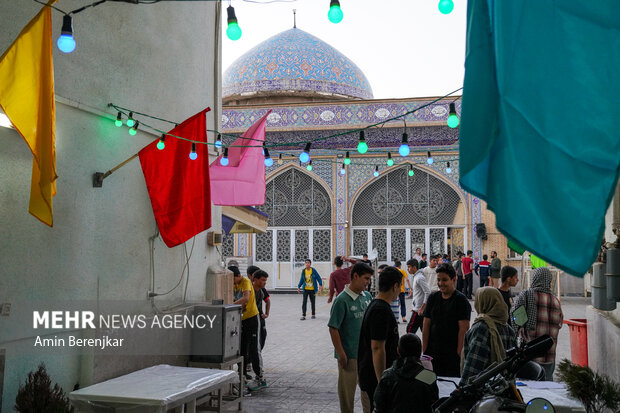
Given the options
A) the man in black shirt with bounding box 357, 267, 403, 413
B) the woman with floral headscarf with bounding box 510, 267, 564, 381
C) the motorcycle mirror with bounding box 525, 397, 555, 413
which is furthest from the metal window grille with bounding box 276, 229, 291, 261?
the motorcycle mirror with bounding box 525, 397, 555, 413

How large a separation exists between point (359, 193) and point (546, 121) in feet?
56.2

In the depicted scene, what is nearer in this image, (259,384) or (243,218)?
(259,384)

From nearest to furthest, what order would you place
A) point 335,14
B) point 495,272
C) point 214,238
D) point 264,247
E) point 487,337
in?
point 335,14, point 487,337, point 214,238, point 495,272, point 264,247

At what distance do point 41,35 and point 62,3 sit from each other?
1.13m

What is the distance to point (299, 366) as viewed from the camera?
7750 mm

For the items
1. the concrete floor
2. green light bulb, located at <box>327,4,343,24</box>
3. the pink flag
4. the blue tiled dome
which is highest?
the blue tiled dome

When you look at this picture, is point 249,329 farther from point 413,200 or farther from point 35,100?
point 413,200

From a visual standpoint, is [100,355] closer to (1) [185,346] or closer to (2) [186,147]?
(1) [185,346]

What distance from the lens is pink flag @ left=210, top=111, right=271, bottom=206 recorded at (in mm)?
6707

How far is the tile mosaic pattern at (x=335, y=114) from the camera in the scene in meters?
18.2

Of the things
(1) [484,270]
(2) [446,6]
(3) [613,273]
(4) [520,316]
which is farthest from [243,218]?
(1) [484,270]

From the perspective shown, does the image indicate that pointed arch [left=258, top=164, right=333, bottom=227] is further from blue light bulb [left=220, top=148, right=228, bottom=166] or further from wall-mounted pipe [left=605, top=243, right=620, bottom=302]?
wall-mounted pipe [left=605, top=243, right=620, bottom=302]

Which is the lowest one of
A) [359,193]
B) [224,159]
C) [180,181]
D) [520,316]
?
[520,316]

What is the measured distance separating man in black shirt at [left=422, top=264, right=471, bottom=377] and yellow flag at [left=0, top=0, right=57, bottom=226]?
2.85 meters
